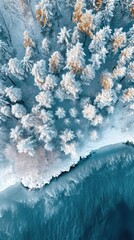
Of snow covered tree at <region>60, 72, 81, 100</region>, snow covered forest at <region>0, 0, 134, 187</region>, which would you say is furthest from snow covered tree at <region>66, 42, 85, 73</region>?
snow covered tree at <region>60, 72, 81, 100</region>

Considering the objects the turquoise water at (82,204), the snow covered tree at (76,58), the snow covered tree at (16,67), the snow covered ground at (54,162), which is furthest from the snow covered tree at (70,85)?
the turquoise water at (82,204)

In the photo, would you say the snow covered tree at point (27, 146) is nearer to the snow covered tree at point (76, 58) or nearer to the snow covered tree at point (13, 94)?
the snow covered tree at point (13, 94)

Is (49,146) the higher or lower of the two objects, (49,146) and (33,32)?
the lower

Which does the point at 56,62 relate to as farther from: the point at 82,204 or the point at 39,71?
the point at 82,204

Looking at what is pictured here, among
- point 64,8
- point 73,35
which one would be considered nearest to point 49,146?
point 73,35

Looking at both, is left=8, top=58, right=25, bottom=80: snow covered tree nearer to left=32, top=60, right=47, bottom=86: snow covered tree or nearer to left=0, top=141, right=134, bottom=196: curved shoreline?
left=32, top=60, right=47, bottom=86: snow covered tree

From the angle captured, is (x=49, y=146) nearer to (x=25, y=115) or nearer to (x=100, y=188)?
(x=25, y=115)

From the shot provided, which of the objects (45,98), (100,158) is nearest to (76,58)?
(45,98)
